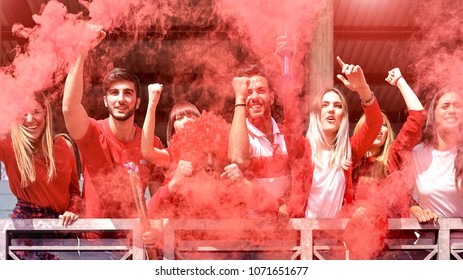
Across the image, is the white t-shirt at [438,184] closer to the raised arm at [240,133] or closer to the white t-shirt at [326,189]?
the white t-shirt at [326,189]

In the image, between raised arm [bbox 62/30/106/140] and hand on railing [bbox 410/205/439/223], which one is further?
raised arm [bbox 62/30/106/140]

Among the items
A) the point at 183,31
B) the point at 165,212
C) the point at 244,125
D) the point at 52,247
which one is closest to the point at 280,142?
the point at 244,125

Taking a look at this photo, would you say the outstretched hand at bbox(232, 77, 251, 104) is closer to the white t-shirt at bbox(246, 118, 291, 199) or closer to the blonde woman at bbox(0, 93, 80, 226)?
the white t-shirt at bbox(246, 118, 291, 199)

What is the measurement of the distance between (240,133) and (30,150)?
3.27 feet

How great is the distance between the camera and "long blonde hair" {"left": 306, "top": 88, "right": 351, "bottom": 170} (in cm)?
426

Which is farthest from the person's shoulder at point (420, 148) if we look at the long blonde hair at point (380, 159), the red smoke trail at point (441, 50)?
the red smoke trail at point (441, 50)

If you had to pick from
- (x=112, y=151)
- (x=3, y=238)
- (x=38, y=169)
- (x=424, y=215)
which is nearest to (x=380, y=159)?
(x=424, y=215)

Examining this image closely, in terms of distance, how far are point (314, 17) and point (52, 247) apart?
86.1 inches

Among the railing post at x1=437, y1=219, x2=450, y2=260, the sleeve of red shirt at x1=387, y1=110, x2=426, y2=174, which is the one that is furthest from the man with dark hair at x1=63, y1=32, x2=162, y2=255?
the railing post at x1=437, y1=219, x2=450, y2=260

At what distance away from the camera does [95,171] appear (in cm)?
440

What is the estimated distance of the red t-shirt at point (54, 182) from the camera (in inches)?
173

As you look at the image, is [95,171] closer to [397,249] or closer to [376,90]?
[397,249]

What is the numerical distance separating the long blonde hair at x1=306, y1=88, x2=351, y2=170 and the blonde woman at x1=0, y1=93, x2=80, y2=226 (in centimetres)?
111

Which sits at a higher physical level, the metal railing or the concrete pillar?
the concrete pillar
